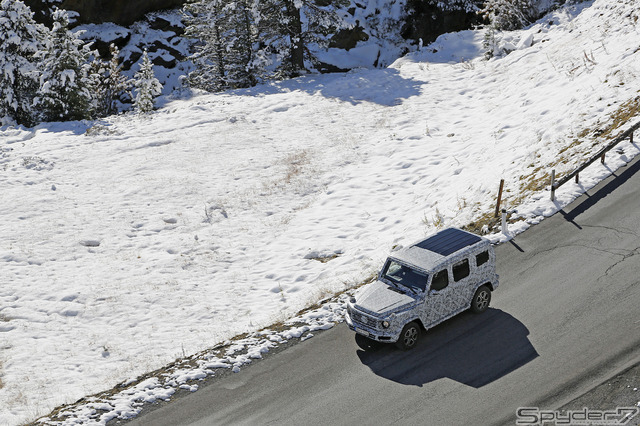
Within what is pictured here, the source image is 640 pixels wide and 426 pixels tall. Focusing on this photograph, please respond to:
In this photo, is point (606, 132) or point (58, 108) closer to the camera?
point (606, 132)

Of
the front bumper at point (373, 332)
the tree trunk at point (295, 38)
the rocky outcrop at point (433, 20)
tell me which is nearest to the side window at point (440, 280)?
the front bumper at point (373, 332)

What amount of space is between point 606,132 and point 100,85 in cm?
3898

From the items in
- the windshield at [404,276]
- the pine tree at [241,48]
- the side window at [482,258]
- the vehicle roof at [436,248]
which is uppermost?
the pine tree at [241,48]

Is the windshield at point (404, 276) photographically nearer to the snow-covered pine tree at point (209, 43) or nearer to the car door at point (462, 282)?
the car door at point (462, 282)

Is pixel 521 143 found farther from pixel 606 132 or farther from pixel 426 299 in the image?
pixel 426 299

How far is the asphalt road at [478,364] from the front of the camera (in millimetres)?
11562

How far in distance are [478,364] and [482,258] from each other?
2.62 metres

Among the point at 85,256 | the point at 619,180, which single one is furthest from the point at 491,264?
the point at 85,256

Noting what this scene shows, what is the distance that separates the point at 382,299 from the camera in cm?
1333

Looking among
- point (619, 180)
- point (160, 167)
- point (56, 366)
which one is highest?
point (619, 180)

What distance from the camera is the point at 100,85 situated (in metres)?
47.1

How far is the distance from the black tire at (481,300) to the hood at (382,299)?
1.79m

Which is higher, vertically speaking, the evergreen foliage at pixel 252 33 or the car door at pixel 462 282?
the evergreen foliage at pixel 252 33

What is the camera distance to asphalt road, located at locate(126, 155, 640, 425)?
37.9 ft
